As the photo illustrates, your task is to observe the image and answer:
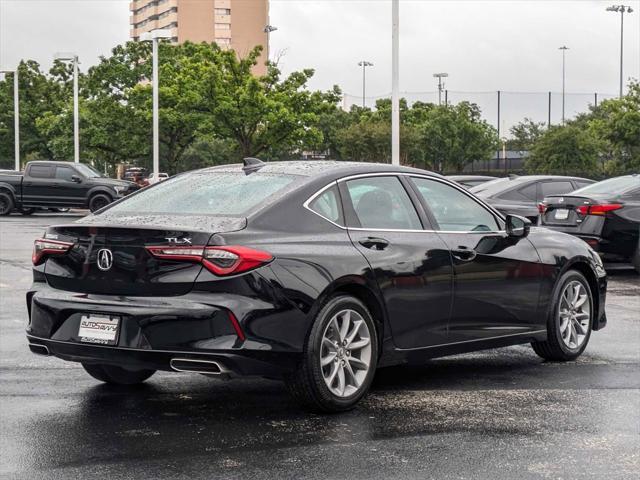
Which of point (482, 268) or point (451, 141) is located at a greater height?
point (451, 141)

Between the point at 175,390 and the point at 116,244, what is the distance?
1350 millimetres

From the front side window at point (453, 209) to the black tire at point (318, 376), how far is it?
46.7 inches

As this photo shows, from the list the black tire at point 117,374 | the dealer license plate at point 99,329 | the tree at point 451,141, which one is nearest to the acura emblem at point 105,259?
the dealer license plate at point 99,329

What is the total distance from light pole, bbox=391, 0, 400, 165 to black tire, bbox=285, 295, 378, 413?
68.5ft

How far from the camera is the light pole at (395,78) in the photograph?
27.6 metres

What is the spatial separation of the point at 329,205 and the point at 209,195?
2.38ft

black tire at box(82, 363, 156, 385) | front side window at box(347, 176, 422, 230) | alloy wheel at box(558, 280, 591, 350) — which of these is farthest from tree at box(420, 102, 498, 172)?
black tire at box(82, 363, 156, 385)

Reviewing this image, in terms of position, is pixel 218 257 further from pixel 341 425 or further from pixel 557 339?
pixel 557 339

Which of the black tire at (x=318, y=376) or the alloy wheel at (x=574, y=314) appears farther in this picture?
the alloy wheel at (x=574, y=314)

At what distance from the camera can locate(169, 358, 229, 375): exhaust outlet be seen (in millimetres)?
6055

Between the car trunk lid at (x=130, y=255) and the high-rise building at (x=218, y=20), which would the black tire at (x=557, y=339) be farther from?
the high-rise building at (x=218, y=20)

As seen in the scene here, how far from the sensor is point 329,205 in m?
6.82

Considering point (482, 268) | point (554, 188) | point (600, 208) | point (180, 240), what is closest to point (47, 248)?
point (180, 240)

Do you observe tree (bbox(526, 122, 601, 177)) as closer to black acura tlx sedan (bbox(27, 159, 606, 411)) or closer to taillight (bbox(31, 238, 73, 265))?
black acura tlx sedan (bbox(27, 159, 606, 411))
